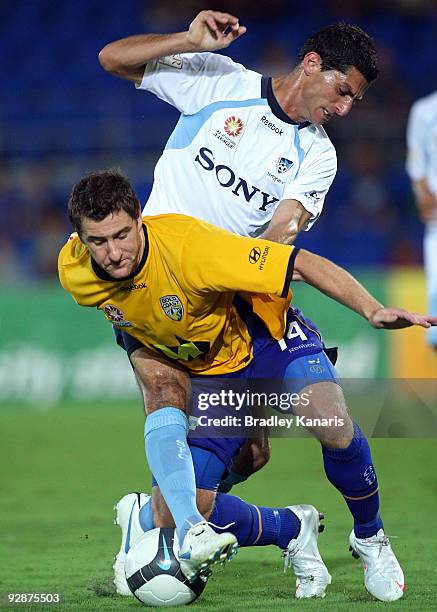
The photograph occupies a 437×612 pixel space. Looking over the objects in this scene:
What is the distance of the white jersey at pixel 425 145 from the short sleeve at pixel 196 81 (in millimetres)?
3358

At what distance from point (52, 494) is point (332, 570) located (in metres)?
2.54

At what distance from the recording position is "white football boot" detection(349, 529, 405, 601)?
437cm

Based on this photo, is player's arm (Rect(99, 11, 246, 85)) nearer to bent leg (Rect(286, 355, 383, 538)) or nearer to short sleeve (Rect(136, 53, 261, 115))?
short sleeve (Rect(136, 53, 261, 115))

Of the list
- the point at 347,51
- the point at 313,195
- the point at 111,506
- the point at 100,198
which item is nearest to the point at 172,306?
the point at 100,198

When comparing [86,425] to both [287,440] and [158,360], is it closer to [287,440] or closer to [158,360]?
[287,440]

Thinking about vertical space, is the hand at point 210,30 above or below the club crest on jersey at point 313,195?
above

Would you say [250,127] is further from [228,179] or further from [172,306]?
[172,306]

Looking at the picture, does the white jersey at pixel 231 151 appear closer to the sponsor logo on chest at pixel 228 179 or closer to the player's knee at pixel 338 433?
the sponsor logo on chest at pixel 228 179

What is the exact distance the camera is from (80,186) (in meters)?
4.18

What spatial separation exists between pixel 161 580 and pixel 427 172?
4.89 meters

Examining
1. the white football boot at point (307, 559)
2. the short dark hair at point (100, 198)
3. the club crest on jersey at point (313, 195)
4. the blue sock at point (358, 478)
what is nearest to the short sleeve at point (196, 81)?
the club crest on jersey at point (313, 195)

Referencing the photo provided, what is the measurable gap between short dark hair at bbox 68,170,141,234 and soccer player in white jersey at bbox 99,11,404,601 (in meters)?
0.90

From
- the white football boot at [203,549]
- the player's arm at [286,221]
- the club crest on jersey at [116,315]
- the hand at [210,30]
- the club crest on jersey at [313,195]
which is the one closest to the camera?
the white football boot at [203,549]

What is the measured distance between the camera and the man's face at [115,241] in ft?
13.4
